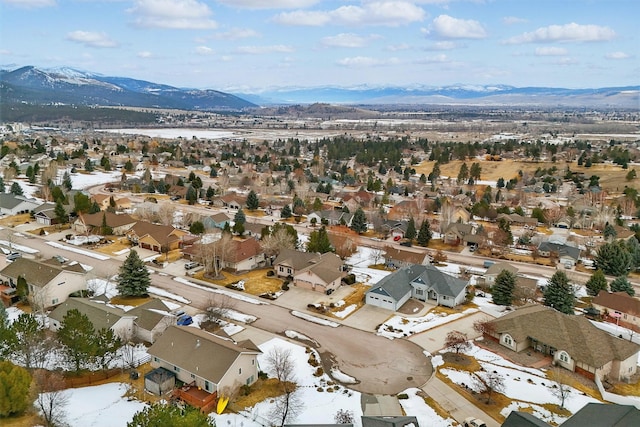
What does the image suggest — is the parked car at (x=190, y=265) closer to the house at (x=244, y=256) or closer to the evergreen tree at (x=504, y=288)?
the house at (x=244, y=256)

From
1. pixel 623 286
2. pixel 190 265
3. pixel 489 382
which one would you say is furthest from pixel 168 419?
pixel 623 286

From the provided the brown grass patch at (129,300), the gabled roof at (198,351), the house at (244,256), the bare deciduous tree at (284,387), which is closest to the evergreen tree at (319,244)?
the house at (244,256)

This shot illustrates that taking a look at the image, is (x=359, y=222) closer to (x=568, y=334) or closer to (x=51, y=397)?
(x=568, y=334)

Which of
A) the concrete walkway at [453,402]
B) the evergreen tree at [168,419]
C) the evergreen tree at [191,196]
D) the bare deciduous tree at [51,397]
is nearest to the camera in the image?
the evergreen tree at [168,419]

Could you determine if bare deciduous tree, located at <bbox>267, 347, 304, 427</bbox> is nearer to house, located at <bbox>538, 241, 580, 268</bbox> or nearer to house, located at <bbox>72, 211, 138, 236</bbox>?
house, located at <bbox>72, 211, 138, 236</bbox>

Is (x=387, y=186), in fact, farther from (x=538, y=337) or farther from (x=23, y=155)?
(x=23, y=155)

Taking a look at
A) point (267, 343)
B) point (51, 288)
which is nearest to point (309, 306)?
point (267, 343)
